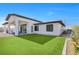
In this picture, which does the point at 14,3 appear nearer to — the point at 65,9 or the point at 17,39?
the point at 17,39

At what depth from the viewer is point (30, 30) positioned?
210cm

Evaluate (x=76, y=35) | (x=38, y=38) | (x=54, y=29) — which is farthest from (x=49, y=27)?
(x=76, y=35)

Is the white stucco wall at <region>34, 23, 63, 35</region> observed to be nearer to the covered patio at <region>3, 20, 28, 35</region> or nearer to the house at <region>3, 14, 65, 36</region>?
the house at <region>3, 14, 65, 36</region>

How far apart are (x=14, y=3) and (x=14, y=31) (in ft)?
0.90

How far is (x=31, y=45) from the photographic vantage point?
81.7 inches

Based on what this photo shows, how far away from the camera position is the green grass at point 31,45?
6.77 ft

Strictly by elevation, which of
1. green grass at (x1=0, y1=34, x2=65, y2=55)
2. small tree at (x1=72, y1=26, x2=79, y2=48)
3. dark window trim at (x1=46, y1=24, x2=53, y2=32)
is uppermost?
dark window trim at (x1=46, y1=24, x2=53, y2=32)

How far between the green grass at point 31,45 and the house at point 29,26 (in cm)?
5

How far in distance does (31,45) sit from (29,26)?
192 millimetres

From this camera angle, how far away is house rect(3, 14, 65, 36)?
208 centimetres

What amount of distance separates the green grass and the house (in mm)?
51

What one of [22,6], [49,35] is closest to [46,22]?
[49,35]

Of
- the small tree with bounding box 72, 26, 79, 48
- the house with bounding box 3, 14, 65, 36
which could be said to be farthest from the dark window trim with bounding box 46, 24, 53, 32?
the small tree with bounding box 72, 26, 79, 48

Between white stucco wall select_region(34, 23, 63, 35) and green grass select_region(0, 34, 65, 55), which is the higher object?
white stucco wall select_region(34, 23, 63, 35)
